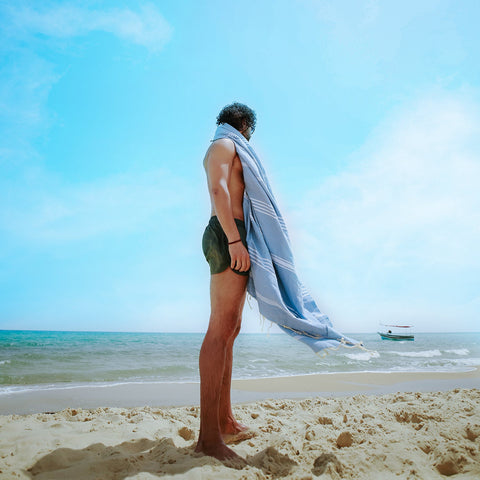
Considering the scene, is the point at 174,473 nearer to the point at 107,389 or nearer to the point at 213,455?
the point at 213,455

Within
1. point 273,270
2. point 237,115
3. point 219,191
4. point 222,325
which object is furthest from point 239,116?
point 222,325

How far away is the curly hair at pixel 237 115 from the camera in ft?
7.96

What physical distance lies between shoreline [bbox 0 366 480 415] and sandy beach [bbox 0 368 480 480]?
1205mm

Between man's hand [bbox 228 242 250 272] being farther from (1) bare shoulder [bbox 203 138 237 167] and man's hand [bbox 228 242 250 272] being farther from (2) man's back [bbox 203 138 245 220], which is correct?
(1) bare shoulder [bbox 203 138 237 167]

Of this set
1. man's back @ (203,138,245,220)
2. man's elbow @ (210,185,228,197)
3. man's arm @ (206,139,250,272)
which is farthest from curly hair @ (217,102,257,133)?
man's elbow @ (210,185,228,197)

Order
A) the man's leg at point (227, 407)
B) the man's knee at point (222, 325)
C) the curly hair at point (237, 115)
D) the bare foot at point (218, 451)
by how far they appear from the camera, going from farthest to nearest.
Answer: the curly hair at point (237, 115)
the man's leg at point (227, 407)
the man's knee at point (222, 325)
the bare foot at point (218, 451)

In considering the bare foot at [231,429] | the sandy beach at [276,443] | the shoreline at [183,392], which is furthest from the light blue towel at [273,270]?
the shoreline at [183,392]

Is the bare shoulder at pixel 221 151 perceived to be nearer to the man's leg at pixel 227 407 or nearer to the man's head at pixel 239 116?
the man's head at pixel 239 116

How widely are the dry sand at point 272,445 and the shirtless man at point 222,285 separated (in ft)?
0.54

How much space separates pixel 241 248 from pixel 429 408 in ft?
6.99

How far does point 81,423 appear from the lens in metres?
2.47

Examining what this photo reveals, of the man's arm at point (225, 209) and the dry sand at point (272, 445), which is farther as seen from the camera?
the man's arm at point (225, 209)

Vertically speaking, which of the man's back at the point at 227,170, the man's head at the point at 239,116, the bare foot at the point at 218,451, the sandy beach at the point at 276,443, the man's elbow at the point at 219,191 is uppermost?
the man's head at the point at 239,116

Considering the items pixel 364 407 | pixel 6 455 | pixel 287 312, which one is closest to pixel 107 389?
pixel 6 455
